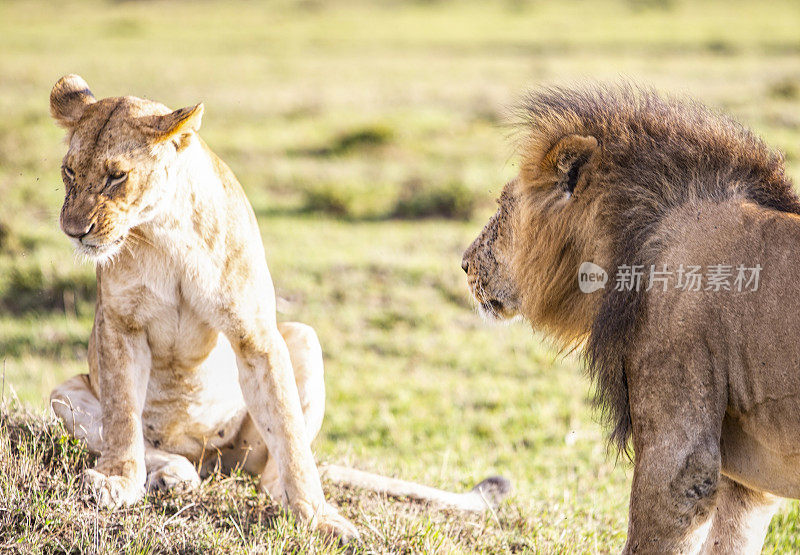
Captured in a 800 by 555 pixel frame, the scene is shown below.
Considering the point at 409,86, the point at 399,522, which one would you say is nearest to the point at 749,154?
the point at 399,522

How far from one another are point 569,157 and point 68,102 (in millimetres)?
1838

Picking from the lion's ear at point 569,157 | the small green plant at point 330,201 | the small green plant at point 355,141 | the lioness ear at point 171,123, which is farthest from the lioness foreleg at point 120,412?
the small green plant at point 355,141

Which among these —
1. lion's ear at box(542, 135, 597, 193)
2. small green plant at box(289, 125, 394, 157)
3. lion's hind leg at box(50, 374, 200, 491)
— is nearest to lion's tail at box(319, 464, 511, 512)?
lion's hind leg at box(50, 374, 200, 491)

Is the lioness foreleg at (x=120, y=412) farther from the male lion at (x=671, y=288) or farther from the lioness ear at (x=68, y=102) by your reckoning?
the male lion at (x=671, y=288)

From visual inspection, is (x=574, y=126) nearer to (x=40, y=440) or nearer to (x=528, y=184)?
(x=528, y=184)

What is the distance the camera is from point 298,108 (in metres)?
17.2

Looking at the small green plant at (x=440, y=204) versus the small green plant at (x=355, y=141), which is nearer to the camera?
the small green plant at (x=440, y=204)

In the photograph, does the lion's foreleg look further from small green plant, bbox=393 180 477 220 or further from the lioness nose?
small green plant, bbox=393 180 477 220

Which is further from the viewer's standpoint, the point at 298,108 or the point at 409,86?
the point at 409,86

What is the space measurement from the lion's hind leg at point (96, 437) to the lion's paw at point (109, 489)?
0.21 metres

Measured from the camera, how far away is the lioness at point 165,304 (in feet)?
10.4

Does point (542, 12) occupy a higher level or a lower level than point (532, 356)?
higher

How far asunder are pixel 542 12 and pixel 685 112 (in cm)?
3823

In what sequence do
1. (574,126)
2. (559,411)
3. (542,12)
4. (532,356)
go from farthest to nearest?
(542,12), (532,356), (559,411), (574,126)
